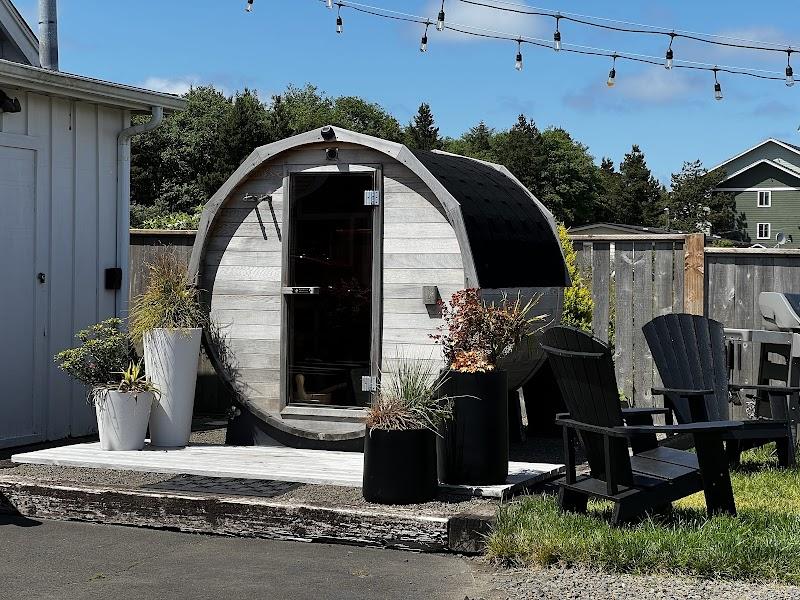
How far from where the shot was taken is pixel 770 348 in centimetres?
931

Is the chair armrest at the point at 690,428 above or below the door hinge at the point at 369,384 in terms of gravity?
below

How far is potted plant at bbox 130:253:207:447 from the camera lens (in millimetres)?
8125

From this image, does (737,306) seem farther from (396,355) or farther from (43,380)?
(43,380)

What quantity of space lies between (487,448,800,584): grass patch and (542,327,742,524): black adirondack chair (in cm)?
11

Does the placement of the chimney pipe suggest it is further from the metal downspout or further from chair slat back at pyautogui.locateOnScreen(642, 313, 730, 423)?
chair slat back at pyautogui.locateOnScreen(642, 313, 730, 423)

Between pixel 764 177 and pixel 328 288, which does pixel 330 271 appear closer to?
pixel 328 288

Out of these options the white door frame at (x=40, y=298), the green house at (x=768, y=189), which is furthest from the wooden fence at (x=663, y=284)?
the green house at (x=768, y=189)

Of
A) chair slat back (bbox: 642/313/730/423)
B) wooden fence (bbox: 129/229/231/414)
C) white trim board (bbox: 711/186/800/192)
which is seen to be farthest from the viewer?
white trim board (bbox: 711/186/800/192)

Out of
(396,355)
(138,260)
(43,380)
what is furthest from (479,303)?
(138,260)

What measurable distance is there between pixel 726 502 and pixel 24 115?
5.82m

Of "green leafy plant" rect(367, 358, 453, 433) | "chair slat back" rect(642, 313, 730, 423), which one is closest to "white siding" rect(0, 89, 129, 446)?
"green leafy plant" rect(367, 358, 453, 433)

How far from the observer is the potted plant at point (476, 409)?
22.3 feet

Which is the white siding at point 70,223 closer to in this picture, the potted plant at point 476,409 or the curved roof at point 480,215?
the curved roof at point 480,215

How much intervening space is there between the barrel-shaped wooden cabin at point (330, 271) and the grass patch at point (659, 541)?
2052mm
